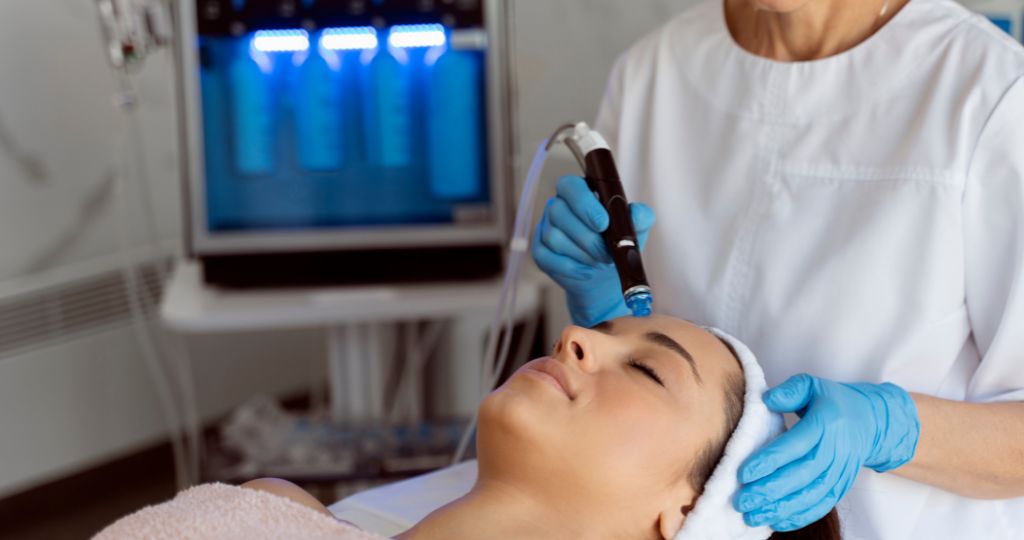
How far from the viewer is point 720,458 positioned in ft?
3.72

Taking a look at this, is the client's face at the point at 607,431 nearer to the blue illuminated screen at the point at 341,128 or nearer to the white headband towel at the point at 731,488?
the white headband towel at the point at 731,488

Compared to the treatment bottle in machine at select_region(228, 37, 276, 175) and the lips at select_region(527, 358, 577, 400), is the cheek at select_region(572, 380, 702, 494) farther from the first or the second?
the treatment bottle in machine at select_region(228, 37, 276, 175)

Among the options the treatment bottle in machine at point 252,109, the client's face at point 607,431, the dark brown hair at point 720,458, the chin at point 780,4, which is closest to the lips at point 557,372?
the client's face at point 607,431

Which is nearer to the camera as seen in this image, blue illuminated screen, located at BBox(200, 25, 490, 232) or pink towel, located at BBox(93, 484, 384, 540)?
pink towel, located at BBox(93, 484, 384, 540)

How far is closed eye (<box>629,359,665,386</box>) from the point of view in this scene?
44.9 inches

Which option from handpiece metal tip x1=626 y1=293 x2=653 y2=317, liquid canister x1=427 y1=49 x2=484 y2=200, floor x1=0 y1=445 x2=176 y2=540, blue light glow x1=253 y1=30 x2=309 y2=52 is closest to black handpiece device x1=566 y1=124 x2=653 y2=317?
handpiece metal tip x1=626 y1=293 x2=653 y2=317

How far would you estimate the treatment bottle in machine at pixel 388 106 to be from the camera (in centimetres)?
203

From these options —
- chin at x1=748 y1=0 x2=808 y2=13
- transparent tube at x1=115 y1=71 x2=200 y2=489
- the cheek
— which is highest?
chin at x1=748 y1=0 x2=808 y2=13

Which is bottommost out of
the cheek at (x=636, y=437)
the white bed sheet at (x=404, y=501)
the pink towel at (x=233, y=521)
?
the white bed sheet at (x=404, y=501)

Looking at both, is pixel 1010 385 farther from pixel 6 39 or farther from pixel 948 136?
pixel 6 39

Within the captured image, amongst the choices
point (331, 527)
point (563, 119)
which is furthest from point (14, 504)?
point (331, 527)

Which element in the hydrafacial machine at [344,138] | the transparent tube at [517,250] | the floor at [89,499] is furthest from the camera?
the floor at [89,499]

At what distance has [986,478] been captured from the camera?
1154 millimetres

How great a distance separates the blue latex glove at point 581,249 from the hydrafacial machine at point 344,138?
68cm
